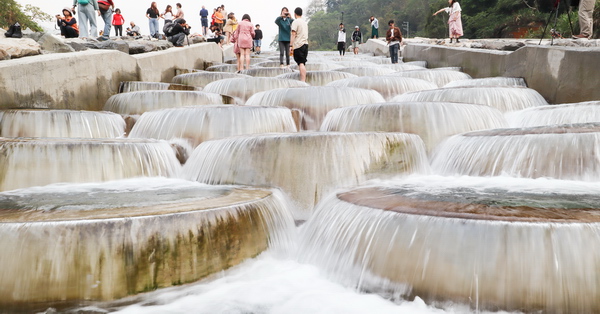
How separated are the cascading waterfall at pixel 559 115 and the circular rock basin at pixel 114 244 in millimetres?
3761

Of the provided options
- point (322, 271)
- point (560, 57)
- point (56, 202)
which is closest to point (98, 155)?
point (56, 202)

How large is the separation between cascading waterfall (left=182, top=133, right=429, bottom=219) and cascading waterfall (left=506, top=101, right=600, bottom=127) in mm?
2011

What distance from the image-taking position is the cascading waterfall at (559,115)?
5.47 meters

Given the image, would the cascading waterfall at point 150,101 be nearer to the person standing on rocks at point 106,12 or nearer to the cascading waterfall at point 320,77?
the cascading waterfall at point 320,77

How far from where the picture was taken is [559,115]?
5695 mm

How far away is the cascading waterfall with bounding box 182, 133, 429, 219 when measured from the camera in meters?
4.45

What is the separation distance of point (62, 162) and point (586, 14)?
9212mm

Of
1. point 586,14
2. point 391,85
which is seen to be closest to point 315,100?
point 391,85

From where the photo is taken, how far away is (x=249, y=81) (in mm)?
8930

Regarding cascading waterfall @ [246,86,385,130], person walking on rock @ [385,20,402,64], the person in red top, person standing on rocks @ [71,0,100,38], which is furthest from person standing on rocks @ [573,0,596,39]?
the person in red top

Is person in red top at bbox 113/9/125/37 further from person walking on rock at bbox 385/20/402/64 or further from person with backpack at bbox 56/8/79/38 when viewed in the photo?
person walking on rock at bbox 385/20/402/64

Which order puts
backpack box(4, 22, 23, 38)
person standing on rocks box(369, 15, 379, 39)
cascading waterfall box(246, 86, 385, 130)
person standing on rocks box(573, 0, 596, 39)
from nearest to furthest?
cascading waterfall box(246, 86, 385, 130) < backpack box(4, 22, 23, 38) < person standing on rocks box(573, 0, 596, 39) < person standing on rocks box(369, 15, 379, 39)

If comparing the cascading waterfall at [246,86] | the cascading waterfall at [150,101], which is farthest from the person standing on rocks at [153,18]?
the cascading waterfall at [150,101]

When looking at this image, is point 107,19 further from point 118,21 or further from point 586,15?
point 586,15
